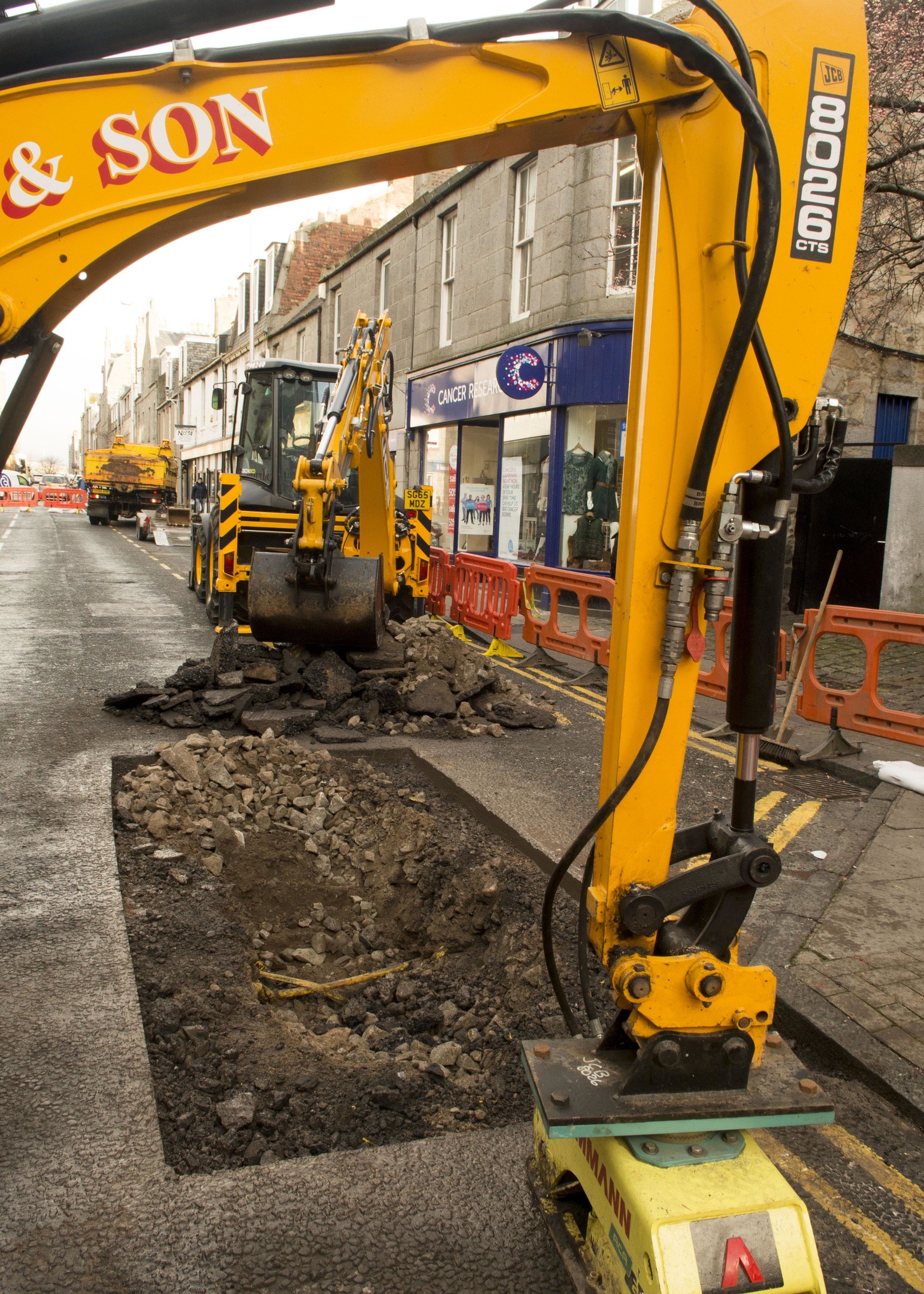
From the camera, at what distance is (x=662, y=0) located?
14.2 meters

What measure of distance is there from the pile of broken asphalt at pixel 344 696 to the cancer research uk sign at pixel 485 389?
866 cm

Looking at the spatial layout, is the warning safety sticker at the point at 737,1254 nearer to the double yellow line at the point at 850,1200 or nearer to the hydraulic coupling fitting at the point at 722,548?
the double yellow line at the point at 850,1200

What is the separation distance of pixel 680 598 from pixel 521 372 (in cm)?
1484

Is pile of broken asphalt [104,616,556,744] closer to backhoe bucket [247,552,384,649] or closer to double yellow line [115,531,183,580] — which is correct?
backhoe bucket [247,552,384,649]

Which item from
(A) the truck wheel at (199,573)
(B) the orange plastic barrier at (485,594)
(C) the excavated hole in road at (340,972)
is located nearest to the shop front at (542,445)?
(B) the orange plastic barrier at (485,594)

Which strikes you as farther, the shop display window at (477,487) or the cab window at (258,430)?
the shop display window at (477,487)

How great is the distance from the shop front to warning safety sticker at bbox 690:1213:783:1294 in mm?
11932

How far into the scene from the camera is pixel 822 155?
232 centimetres

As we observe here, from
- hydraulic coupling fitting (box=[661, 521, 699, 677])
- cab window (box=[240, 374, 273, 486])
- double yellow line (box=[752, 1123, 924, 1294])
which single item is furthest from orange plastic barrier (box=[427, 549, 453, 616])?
hydraulic coupling fitting (box=[661, 521, 699, 677])

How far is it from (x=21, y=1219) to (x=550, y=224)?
1661 centimetres

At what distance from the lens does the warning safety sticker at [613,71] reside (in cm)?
228

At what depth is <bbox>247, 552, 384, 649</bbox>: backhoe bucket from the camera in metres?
8.38

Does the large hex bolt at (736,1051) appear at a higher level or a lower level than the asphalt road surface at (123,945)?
higher

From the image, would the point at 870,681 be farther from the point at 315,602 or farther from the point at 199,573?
the point at 199,573
